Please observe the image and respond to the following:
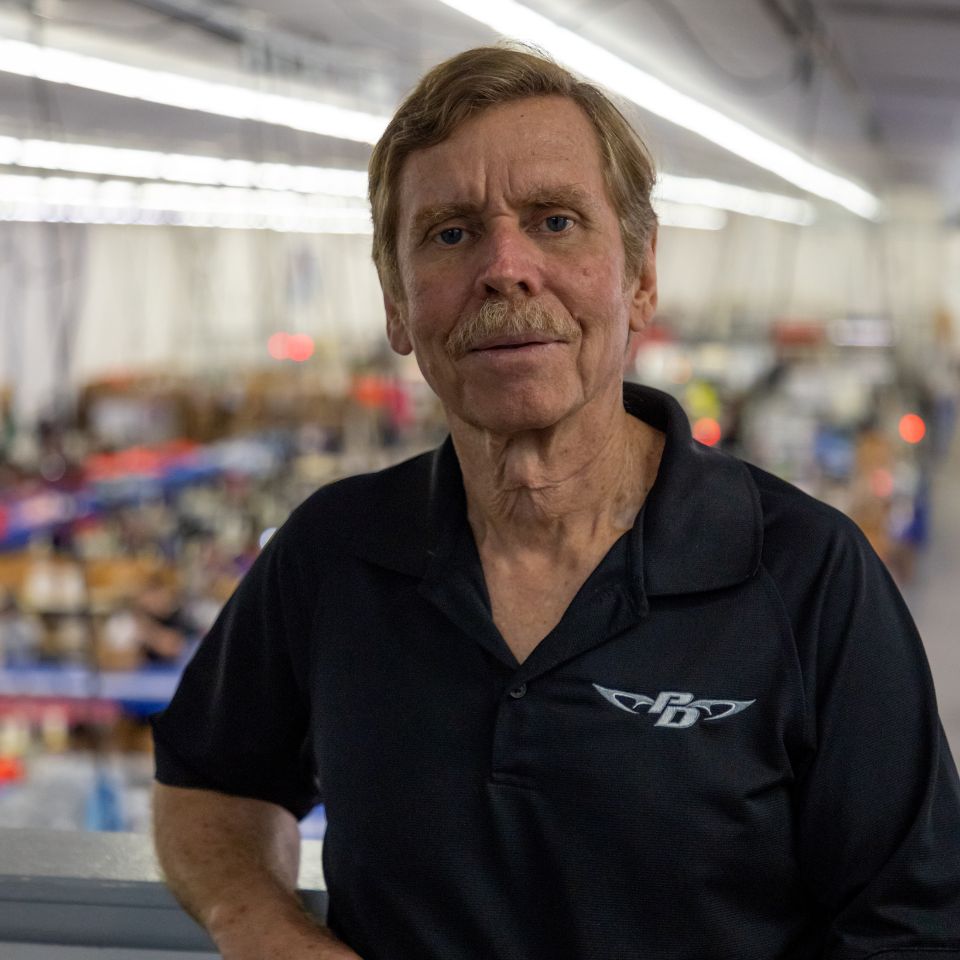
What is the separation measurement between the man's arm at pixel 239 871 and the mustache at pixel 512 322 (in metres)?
0.60

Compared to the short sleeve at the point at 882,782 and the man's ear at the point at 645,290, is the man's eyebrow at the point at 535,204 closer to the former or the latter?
the man's ear at the point at 645,290

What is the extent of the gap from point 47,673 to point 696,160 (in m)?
7.58

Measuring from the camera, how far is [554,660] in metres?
1.11

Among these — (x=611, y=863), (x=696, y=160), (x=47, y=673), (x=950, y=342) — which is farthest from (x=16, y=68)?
(x=950, y=342)

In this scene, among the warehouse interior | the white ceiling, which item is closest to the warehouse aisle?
the warehouse interior

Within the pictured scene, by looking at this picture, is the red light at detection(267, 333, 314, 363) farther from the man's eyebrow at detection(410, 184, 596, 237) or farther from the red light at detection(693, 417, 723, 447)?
the man's eyebrow at detection(410, 184, 596, 237)

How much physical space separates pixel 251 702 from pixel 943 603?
892 centimetres

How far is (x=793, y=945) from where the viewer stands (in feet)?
3.74

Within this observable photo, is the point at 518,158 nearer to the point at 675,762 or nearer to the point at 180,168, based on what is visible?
the point at 675,762

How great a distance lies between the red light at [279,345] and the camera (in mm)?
9320

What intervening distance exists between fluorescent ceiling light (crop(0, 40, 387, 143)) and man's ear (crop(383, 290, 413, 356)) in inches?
158

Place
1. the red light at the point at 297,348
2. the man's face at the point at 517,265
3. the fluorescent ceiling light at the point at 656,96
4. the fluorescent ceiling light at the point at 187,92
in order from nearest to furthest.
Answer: the man's face at the point at 517,265 → the fluorescent ceiling light at the point at 656,96 → the fluorescent ceiling light at the point at 187,92 → the red light at the point at 297,348

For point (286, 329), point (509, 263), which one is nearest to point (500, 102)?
point (509, 263)

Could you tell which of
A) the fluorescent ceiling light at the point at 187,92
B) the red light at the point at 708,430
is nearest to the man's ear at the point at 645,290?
the fluorescent ceiling light at the point at 187,92
